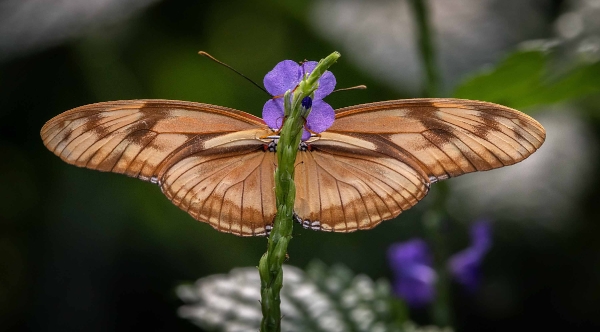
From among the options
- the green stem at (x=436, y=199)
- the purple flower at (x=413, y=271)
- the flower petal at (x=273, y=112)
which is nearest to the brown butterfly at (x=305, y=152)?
the flower petal at (x=273, y=112)

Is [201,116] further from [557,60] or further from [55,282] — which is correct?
[55,282]

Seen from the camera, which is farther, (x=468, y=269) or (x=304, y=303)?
(x=468, y=269)

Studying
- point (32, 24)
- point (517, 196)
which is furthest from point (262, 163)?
point (517, 196)

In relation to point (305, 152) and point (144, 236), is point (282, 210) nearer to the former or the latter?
point (305, 152)

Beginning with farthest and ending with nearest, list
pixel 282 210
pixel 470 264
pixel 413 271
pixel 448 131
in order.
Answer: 1. pixel 413 271
2. pixel 470 264
3. pixel 448 131
4. pixel 282 210

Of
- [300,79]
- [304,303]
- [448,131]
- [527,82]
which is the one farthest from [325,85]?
[304,303]

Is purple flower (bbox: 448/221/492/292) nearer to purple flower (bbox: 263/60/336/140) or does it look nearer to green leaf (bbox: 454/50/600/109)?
green leaf (bbox: 454/50/600/109)

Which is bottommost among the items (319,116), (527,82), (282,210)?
(282,210)
